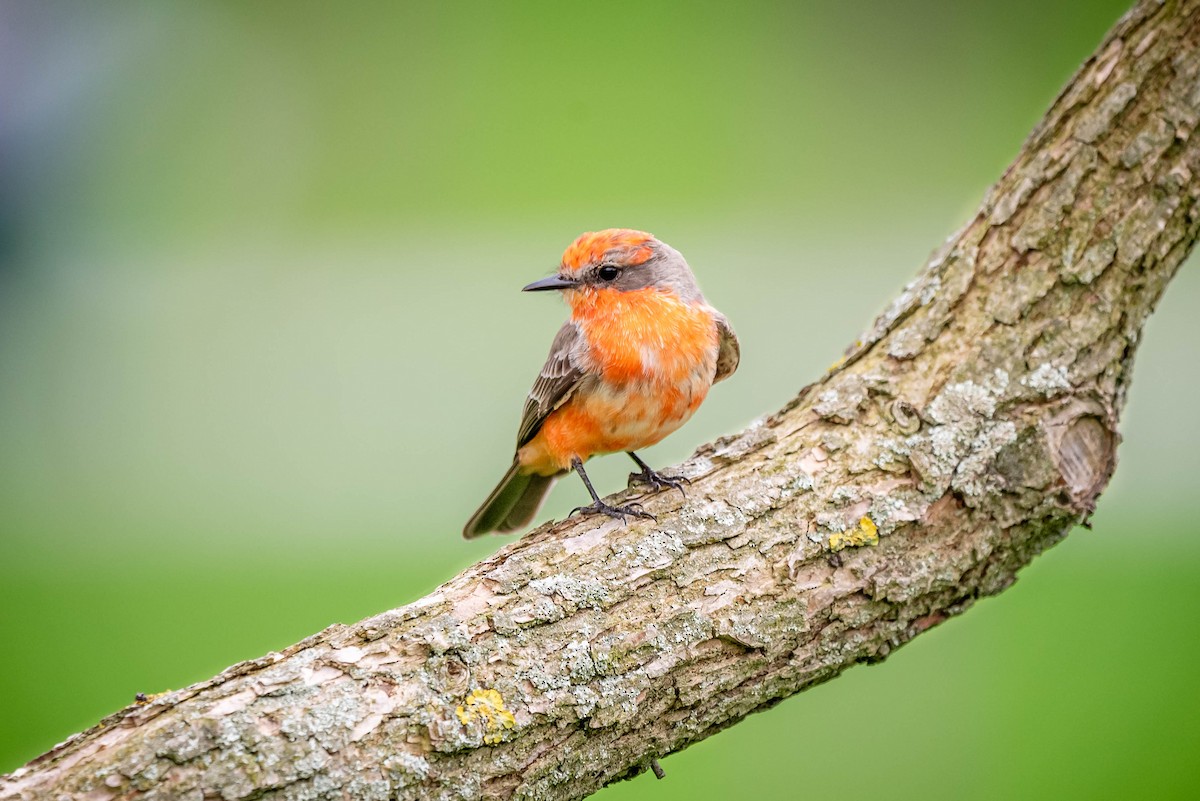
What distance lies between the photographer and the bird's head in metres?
4.57

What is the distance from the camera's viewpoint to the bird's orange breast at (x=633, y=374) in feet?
14.0

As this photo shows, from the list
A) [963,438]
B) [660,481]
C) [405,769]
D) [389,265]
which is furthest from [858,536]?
[389,265]

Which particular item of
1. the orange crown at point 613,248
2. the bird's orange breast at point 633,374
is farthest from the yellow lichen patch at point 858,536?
the orange crown at point 613,248

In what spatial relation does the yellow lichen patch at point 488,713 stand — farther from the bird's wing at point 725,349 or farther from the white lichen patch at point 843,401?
the bird's wing at point 725,349

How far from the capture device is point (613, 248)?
15.0ft

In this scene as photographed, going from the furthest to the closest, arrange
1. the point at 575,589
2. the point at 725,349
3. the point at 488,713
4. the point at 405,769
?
the point at 725,349 → the point at 575,589 → the point at 488,713 → the point at 405,769

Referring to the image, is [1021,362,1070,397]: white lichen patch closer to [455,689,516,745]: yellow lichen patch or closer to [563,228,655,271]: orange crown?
[563,228,655,271]: orange crown

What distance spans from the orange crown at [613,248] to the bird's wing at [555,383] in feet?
1.05

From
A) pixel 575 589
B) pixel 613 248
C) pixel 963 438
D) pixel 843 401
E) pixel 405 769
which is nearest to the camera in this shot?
pixel 405 769

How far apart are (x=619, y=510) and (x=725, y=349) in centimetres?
134

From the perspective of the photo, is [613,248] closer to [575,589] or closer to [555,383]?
[555,383]

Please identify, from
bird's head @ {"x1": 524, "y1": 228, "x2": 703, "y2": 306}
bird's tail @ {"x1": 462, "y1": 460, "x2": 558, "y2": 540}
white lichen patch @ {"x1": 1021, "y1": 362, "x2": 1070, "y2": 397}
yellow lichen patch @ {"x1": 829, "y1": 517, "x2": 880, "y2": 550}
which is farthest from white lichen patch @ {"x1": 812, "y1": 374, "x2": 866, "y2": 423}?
bird's tail @ {"x1": 462, "y1": 460, "x2": 558, "y2": 540}

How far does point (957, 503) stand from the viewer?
11.6 ft

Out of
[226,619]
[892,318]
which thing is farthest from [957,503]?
[226,619]
